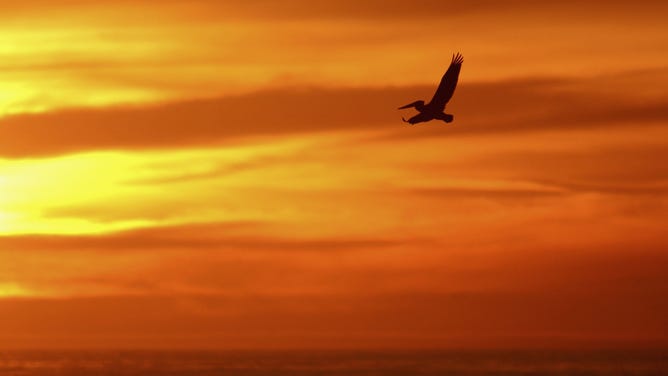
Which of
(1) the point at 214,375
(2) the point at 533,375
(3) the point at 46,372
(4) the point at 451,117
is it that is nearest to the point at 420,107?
(4) the point at 451,117

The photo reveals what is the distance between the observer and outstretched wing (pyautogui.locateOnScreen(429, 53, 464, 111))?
5716 centimetres

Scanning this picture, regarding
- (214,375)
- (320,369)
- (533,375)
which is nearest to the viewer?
(533,375)

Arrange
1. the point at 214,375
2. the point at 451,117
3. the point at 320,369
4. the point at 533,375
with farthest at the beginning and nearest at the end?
the point at 320,369 → the point at 214,375 → the point at 533,375 → the point at 451,117

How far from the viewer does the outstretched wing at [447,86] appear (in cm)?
5716

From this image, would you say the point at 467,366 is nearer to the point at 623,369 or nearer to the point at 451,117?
the point at 623,369

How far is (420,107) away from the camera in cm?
5769

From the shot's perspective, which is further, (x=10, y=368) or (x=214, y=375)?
(x=10, y=368)

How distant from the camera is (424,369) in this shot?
187625 millimetres

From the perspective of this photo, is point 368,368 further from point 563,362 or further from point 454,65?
point 454,65

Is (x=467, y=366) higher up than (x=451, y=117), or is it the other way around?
(x=467, y=366)

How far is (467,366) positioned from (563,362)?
12.1 m

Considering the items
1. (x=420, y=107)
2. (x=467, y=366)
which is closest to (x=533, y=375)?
(x=467, y=366)

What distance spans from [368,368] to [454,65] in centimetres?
13843

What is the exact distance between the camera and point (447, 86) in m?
57.4
